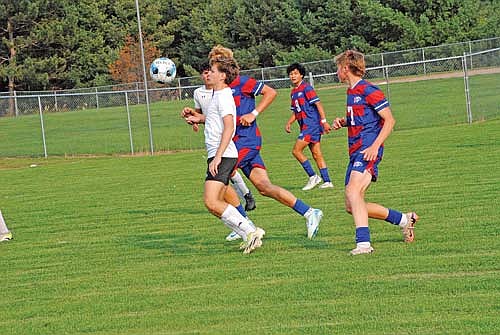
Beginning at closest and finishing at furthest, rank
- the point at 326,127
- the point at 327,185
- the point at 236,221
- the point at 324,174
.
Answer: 1. the point at 236,221
2. the point at 326,127
3. the point at 327,185
4. the point at 324,174

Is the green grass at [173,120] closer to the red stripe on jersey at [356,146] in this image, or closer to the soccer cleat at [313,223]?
the soccer cleat at [313,223]

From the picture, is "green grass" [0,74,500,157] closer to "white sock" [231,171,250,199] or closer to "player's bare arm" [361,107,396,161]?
"white sock" [231,171,250,199]

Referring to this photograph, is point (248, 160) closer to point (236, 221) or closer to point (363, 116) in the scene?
point (236, 221)

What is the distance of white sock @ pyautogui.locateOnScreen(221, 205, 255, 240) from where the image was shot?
9.23 m

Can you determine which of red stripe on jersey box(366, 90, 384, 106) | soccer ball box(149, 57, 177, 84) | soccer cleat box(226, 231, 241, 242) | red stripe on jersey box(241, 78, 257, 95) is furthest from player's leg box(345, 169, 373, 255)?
soccer ball box(149, 57, 177, 84)

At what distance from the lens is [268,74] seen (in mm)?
50500

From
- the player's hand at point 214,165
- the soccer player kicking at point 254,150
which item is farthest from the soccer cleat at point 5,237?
the player's hand at point 214,165

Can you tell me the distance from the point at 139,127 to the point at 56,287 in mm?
29892

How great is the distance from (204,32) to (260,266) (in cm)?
5846

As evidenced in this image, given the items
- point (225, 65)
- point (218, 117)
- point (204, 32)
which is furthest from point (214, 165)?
point (204, 32)

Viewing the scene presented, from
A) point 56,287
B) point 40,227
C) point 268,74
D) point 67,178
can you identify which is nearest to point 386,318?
point 56,287

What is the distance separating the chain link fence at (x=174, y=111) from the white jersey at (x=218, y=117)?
57.7ft

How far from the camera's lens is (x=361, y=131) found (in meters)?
8.77

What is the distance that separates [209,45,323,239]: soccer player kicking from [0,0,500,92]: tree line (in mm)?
46193
